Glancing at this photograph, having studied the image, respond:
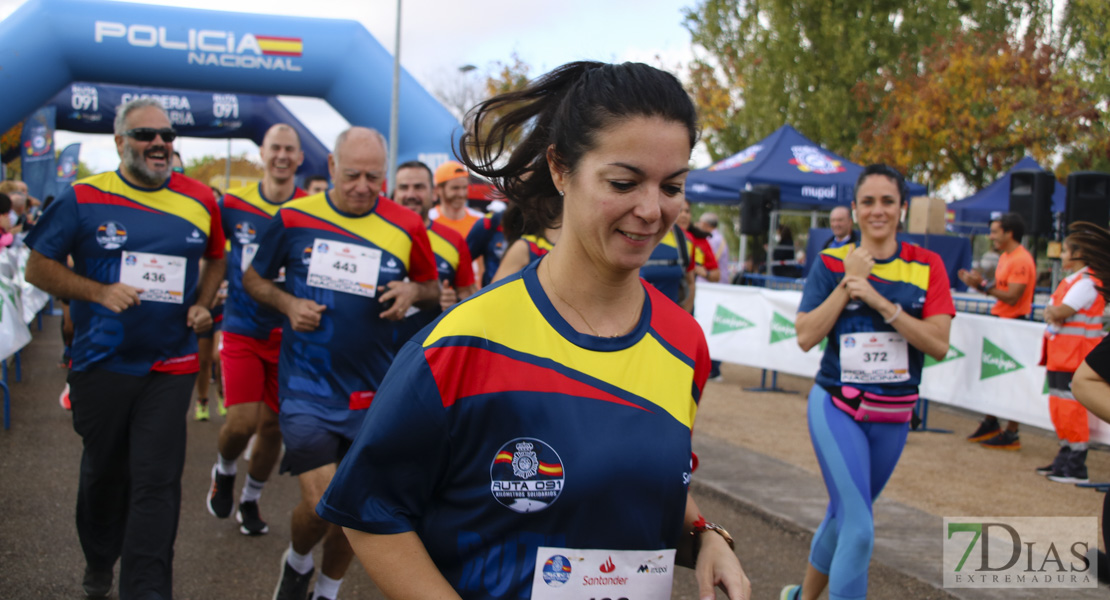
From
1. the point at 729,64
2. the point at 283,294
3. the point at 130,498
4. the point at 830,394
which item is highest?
the point at 729,64

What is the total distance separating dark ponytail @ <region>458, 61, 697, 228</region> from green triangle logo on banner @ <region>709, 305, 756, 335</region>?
9.34 meters

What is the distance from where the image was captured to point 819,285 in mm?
4348

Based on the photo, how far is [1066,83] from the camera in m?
13.0

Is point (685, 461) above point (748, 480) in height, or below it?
above

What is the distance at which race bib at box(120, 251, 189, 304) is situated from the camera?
418 centimetres

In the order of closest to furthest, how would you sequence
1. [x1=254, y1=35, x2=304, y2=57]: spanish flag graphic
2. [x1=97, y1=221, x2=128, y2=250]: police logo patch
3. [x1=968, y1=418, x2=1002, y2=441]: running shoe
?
[x1=97, y1=221, x2=128, y2=250]: police logo patch < [x1=968, y1=418, x2=1002, y2=441]: running shoe < [x1=254, y1=35, x2=304, y2=57]: spanish flag graphic

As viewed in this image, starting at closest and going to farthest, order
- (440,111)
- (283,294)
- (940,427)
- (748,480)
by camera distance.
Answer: (283,294)
(748,480)
(940,427)
(440,111)

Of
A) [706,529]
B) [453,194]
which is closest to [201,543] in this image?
[453,194]

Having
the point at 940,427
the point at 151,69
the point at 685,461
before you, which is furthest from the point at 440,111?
the point at 685,461

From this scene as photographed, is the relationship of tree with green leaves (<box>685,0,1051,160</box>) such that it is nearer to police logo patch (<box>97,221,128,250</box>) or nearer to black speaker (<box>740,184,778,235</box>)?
black speaker (<box>740,184,778,235</box>)

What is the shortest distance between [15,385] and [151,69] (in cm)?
495

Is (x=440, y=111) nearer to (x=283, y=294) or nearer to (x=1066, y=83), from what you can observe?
(x=1066, y=83)

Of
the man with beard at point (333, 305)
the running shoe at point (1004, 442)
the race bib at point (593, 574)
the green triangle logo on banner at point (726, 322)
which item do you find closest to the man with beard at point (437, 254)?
the man with beard at point (333, 305)

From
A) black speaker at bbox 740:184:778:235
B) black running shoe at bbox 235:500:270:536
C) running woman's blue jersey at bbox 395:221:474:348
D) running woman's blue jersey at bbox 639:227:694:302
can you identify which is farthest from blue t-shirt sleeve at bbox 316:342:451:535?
black speaker at bbox 740:184:778:235
